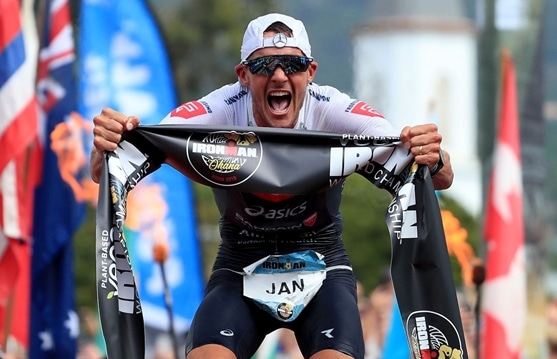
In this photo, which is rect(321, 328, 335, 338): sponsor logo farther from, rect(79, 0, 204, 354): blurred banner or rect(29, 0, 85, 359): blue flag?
rect(79, 0, 204, 354): blurred banner

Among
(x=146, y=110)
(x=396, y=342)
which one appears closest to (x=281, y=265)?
(x=396, y=342)

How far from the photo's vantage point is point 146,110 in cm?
1509

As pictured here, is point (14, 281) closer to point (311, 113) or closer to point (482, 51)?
point (311, 113)

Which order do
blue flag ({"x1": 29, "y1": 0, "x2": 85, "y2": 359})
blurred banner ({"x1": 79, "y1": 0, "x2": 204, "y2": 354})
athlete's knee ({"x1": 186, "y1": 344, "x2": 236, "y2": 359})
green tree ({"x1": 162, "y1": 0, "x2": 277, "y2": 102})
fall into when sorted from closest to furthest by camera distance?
1. athlete's knee ({"x1": 186, "y1": 344, "x2": 236, "y2": 359})
2. blue flag ({"x1": 29, "y1": 0, "x2": 85, "y2": 359})
3. blurred banner ({"x1": 79, "y1": 0, "x2": 204, "y2": 354})
4. green tree ({"x1": 162, "y1": 0, "x2": 277, "y2": 102})

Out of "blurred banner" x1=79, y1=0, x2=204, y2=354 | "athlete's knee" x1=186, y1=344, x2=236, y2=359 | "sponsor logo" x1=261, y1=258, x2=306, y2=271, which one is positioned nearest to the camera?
"athlete's knee" x1=186, y1=344, x2=236, y2=359

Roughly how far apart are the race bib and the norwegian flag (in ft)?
12.6

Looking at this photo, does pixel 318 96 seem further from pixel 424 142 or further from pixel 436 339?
pixel 436 339

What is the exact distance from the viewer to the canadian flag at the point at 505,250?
11.8 meters

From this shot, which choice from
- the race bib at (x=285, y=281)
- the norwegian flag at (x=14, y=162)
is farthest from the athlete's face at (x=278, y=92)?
the norwegian flag at (x=14, y=162)

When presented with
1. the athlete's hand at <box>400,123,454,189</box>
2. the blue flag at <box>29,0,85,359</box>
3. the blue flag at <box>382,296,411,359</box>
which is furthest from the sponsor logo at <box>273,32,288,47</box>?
the blue flag at <box>29,0,85,359</box>

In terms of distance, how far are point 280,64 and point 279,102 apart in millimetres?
204

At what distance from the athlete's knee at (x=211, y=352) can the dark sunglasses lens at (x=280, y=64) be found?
1403 mm

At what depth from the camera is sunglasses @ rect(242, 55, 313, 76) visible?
6992 millimetres

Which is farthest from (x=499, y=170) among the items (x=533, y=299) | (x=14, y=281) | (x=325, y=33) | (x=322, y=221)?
(x=325, y=33)
